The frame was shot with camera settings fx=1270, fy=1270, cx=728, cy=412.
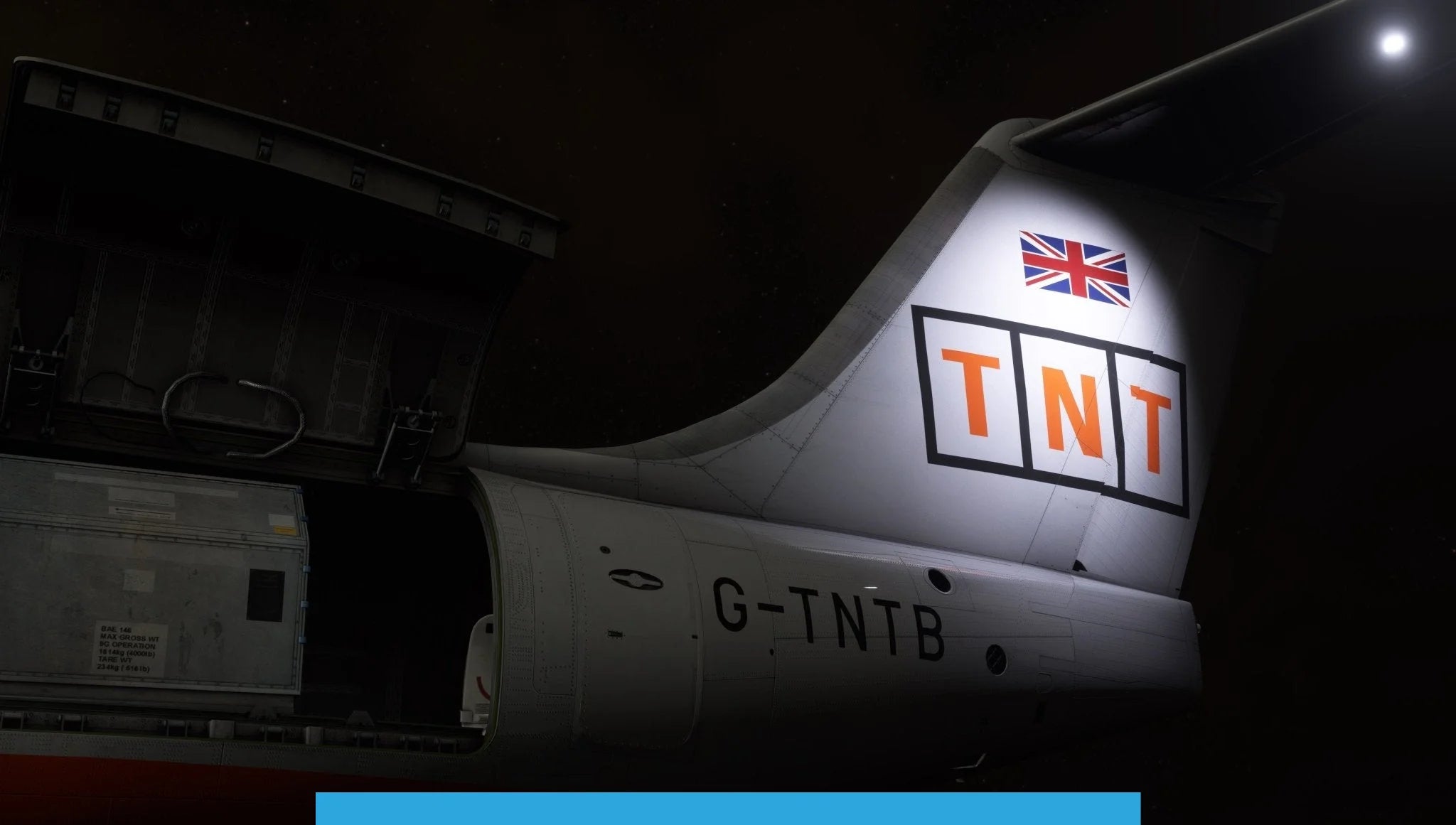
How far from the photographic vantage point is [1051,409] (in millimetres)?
6570

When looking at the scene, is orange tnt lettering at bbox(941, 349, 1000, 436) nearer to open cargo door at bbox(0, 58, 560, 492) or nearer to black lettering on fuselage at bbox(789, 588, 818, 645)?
black lettering on fuselage at bbox(789, 588, 818, 645)

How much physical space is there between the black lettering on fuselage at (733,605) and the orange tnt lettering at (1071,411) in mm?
2284

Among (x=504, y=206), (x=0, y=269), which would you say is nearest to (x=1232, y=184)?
(x=504, y=206)

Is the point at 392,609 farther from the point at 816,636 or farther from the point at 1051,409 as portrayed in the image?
the point at 1051,409

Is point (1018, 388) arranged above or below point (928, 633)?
above

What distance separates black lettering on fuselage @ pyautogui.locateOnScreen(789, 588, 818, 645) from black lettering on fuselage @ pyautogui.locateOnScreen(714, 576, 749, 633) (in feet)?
0.87

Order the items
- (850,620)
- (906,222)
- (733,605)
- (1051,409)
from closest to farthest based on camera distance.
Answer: (733,605) → (850,620) → (1051,409) → (906,222)

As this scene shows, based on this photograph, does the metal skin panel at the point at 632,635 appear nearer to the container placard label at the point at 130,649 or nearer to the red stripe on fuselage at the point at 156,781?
the red stripe on fuselage at the point at 156,781

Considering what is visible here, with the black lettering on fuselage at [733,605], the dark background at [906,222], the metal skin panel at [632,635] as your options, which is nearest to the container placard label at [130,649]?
the metal skin panel at [632,635]

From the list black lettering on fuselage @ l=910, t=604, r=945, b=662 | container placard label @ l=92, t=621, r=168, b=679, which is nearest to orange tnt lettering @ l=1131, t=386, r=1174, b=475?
black lettering on fuselage @ l=910, t=604, r=945, b=662

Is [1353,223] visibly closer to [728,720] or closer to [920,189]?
[920,189]

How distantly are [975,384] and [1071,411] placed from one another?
0.58 m

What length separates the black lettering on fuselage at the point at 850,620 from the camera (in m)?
5.19

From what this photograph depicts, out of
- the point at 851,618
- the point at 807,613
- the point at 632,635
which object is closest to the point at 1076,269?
the point at 851,618
